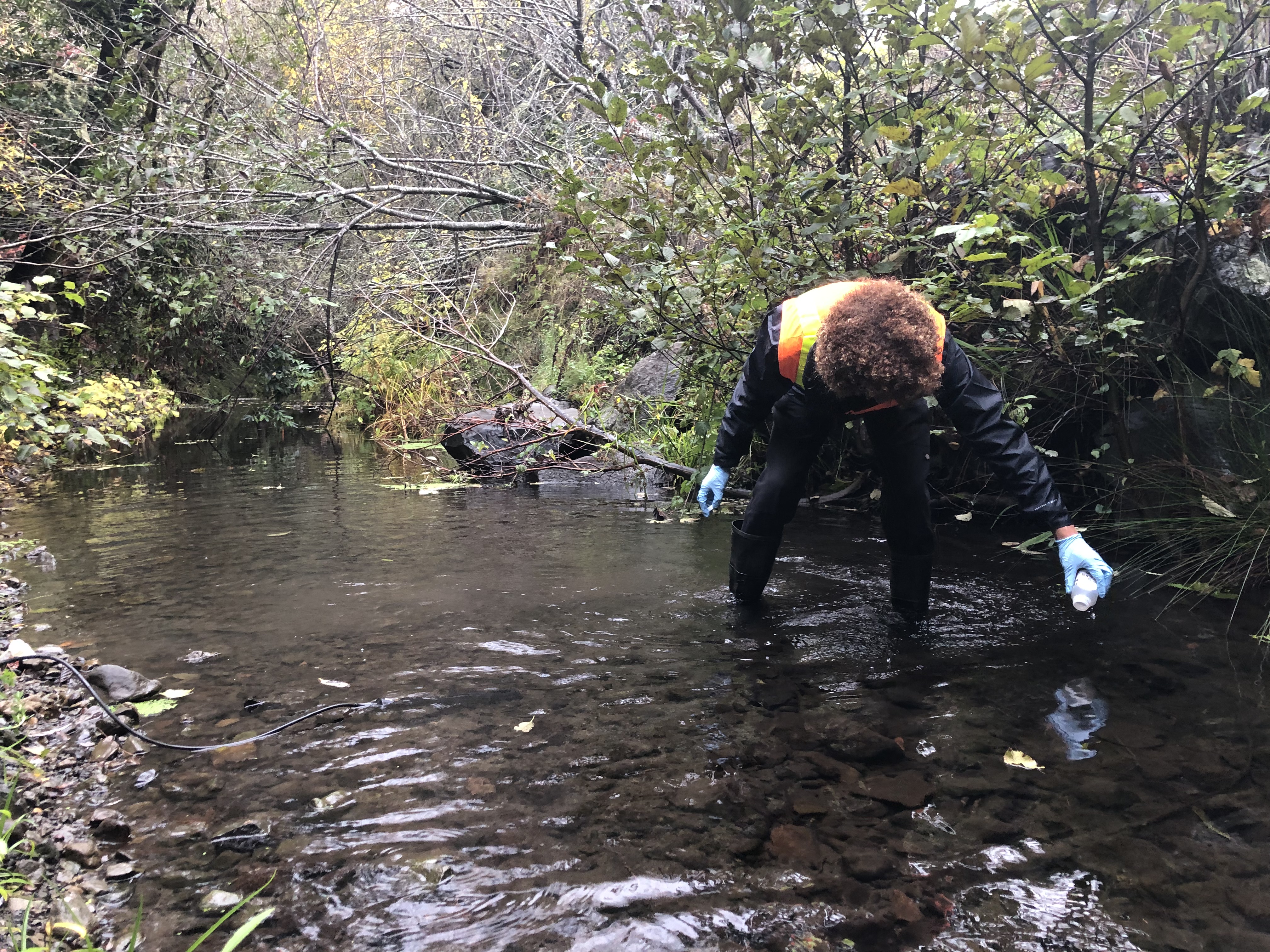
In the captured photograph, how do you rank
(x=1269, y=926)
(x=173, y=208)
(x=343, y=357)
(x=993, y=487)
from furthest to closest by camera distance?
(x=343, y=357), (x=173, y=208), (x=993, y=487), (x=1269, y=926)

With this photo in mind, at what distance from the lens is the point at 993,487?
575 centimetres

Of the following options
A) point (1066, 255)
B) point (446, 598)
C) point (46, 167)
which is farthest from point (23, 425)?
point (46, 167)

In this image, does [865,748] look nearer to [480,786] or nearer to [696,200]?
[480,786]

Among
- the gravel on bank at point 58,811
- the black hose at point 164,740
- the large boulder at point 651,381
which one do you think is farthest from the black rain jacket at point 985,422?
the large boulder at point 651,381

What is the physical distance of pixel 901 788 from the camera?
2461mm

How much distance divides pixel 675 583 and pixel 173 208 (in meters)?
7.32

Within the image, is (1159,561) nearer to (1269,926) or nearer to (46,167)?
(1269,926)

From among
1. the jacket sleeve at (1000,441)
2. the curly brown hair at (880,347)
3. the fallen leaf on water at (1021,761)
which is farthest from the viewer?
the jacket sleeve at (1000,441)

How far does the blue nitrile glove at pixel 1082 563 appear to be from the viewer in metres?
3.07

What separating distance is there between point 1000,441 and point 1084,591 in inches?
25.7

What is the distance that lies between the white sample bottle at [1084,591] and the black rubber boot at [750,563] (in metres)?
1.28

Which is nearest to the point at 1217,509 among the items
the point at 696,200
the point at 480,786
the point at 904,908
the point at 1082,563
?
the point at 1082,563

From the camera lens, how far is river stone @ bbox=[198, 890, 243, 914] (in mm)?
1933

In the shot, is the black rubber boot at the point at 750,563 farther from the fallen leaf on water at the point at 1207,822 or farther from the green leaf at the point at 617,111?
the green leaf at the point at 617,111
